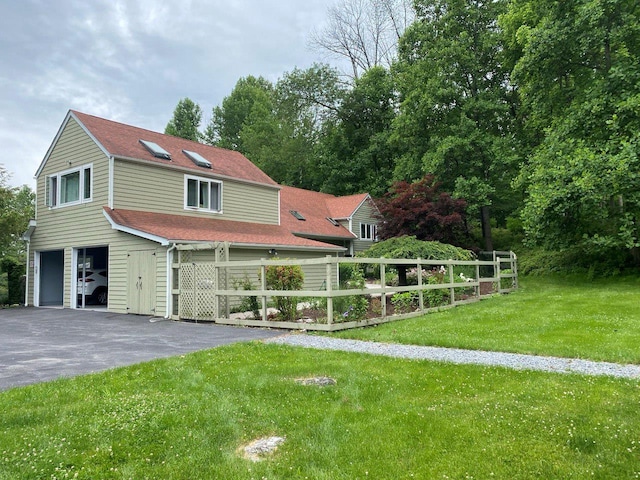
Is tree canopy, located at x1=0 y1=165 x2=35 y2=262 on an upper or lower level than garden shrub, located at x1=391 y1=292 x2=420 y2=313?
upper

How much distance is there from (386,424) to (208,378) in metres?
2.57

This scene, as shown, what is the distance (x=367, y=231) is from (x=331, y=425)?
93.6 ft

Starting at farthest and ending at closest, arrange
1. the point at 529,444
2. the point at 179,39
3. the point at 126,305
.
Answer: the point at 179,39, the point at 126,305, the point at 529,444

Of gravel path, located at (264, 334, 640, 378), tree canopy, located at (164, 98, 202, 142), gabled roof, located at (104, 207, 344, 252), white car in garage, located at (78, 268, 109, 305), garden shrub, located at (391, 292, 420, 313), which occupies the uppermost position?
tree canopy, located at (164, 98, 202, 142)

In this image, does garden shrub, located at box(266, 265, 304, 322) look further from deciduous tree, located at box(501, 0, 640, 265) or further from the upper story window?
deciduous tree, located at box(501, 0, 640, 265)

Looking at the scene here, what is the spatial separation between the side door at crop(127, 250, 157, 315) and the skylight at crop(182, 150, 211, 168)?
5837 millimetres

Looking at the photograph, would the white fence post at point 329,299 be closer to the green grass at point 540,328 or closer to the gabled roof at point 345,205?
the green grass at point 540,328

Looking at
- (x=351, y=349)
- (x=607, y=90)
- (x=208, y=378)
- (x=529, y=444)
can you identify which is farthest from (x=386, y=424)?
(x=607, y=90)

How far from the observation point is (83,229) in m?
16.1

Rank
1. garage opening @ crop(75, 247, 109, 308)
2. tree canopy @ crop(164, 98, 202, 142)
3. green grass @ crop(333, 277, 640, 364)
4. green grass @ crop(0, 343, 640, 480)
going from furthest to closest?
tree canopy @ crop(164, 98, 202, 142) < garage opening @ crop(75, 247, 109, 308) < green grass @ crop(333, 277, 640, 364) < green grass @ crop(0, 343, 640, 480)

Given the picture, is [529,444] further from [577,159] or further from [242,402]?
[577,159]

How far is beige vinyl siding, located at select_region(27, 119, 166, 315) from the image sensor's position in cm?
1448

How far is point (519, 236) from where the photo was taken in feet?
96.9

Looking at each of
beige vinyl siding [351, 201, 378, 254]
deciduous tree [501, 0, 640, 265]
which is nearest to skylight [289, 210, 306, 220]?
beige vinyl siding [351, 201, 378, 254]
